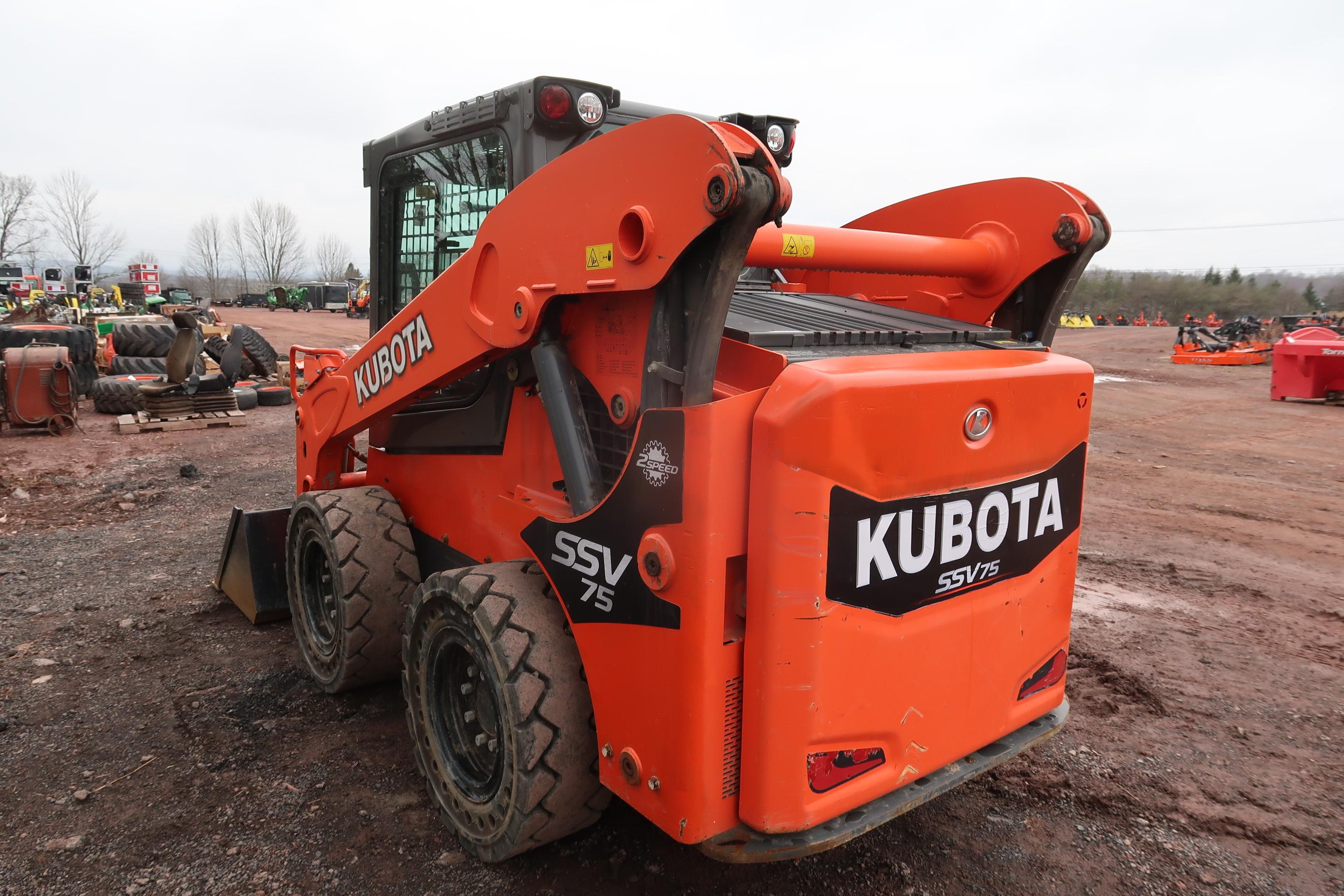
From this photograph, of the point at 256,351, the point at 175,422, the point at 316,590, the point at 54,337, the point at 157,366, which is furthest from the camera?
the point at 256,351

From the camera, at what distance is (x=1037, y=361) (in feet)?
8.34

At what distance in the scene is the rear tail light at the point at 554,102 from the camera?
2.98 metres

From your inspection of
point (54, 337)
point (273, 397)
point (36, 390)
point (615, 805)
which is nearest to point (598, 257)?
point (615, 805)

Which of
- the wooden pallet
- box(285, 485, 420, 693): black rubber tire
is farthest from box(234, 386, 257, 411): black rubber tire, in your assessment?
box(285, 485, 420, 693): black rubber tire

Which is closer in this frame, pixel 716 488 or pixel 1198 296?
pixel 716 488

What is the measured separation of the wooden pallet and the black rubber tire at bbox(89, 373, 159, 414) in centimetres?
21

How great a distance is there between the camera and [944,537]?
7.54ft

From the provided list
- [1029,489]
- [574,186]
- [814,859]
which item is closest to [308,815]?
[814,859]

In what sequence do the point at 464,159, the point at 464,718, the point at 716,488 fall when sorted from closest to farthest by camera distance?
the point at 716,488
the point at 464,718
the point at 464,159

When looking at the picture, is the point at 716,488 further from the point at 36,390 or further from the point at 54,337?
the point at 54,337

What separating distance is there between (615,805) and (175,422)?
33.0 feet

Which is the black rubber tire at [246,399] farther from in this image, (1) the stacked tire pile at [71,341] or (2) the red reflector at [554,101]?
(2) the red reflector at [554,101]

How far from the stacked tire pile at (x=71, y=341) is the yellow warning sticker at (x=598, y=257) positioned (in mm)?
11662

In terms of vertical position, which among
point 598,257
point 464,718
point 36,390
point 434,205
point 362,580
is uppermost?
point 434,205
